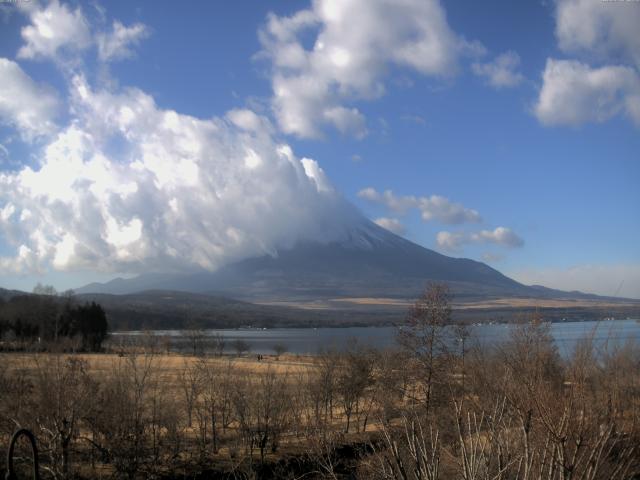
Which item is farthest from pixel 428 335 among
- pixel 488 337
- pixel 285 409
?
pixel 488 337

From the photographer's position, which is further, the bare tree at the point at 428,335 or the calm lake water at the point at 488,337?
the bare tree at the point at 428,335

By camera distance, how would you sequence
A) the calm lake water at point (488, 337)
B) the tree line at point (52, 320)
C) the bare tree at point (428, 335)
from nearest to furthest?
1. the calm lake water at point (488, 337)
2. the bare tree at point (428, 335)
3. the tree line at point (52, 320)

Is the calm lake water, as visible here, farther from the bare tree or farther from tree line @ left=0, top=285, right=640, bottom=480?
the bare tree

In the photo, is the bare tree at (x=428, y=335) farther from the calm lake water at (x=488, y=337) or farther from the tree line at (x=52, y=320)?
the tree line at (x=52, y=320)

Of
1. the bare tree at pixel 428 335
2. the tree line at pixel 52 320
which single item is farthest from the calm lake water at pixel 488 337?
the tree line at pixel 52 320

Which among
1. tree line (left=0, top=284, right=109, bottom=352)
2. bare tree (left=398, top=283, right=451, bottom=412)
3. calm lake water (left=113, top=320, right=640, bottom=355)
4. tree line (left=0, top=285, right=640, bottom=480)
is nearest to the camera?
calm lake water (left=113, top=320, right=640, bottom=355)

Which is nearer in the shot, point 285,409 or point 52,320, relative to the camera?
point 285,409

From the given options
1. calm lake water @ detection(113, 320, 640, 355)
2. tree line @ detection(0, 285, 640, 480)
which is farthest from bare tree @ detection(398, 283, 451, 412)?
calm lake water @ detection(113, 320, 640, 355)

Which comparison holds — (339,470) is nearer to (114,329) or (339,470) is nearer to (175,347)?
(175,347)

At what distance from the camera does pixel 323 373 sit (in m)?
31.6

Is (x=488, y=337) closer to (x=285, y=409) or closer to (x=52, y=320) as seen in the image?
(x=285, y=409)

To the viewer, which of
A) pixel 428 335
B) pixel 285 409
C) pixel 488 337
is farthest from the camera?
pixel 488 337

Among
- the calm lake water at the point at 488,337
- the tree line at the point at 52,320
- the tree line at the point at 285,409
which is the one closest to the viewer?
the calm lake water at the point at 488,337

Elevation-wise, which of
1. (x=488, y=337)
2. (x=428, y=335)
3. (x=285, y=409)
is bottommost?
(x=285, y=409)
